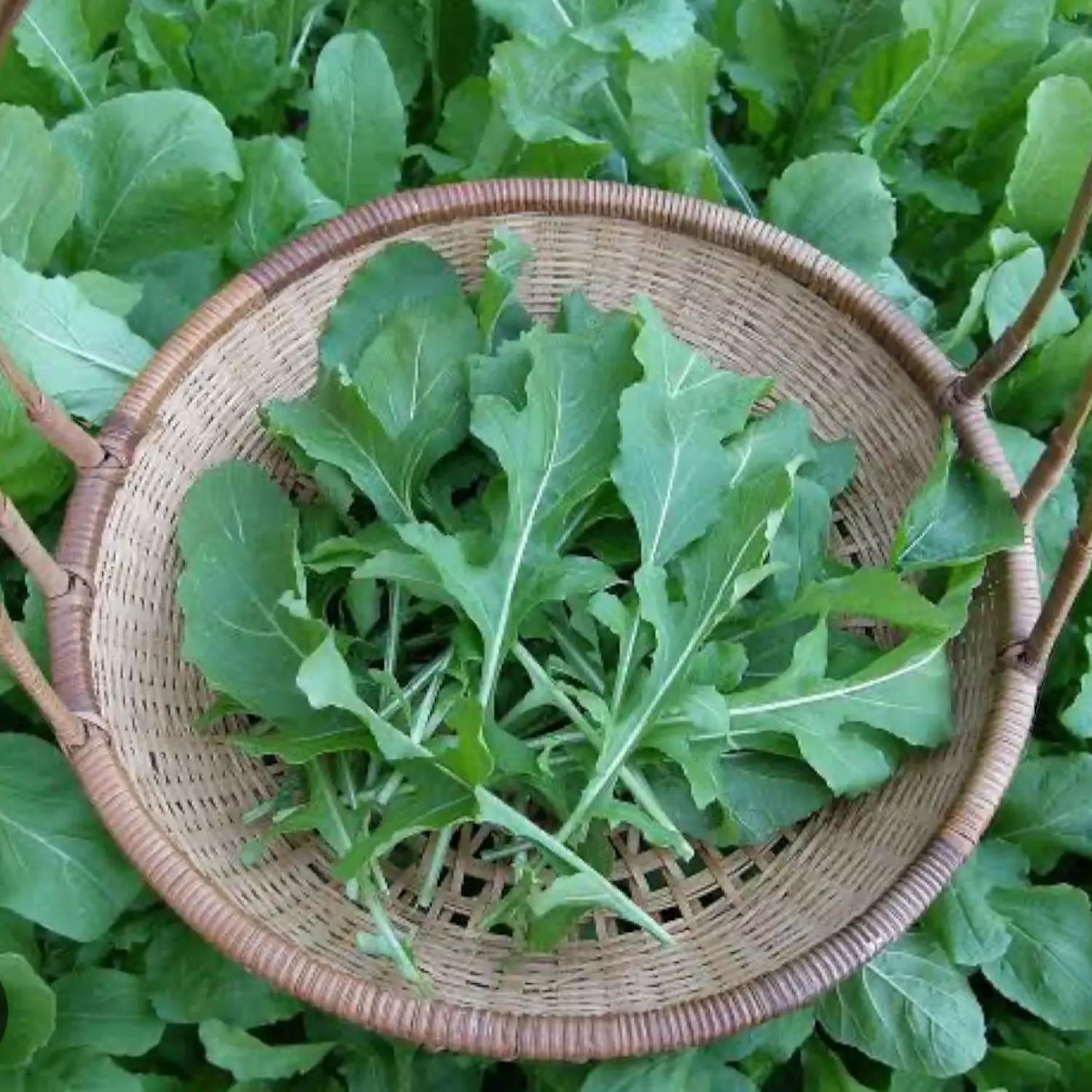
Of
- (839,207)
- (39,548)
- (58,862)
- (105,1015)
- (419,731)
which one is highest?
(839,207)

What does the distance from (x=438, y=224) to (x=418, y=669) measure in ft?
1.02

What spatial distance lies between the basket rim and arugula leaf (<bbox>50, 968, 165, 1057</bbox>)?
180 mm

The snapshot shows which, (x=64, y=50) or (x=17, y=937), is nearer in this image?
(x=17, y=937)

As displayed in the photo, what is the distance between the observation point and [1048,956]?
1.01 m

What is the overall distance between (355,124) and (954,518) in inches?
21.7

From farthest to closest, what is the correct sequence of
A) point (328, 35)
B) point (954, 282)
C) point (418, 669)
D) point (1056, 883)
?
1. point (328, 35)
2. point (954, 282)
3. point (1056, 883)
4. point (418, 669)

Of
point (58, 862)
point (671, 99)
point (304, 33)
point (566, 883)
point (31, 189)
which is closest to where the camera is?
point (566, 883)

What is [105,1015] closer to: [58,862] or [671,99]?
[58,862]

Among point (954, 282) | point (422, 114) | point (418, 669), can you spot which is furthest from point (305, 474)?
point (954, 282)

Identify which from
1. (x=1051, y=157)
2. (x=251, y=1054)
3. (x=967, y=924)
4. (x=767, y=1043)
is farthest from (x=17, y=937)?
(x=1051, y=157)

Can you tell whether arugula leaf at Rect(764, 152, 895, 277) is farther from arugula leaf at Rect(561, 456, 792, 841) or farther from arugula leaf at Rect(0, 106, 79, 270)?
arugula leaf at Rect(0, 106, 79, 270)

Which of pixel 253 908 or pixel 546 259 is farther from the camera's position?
pixel 546 259

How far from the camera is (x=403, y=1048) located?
3.14 ft

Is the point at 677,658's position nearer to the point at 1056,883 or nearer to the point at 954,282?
the point at 1056,883
